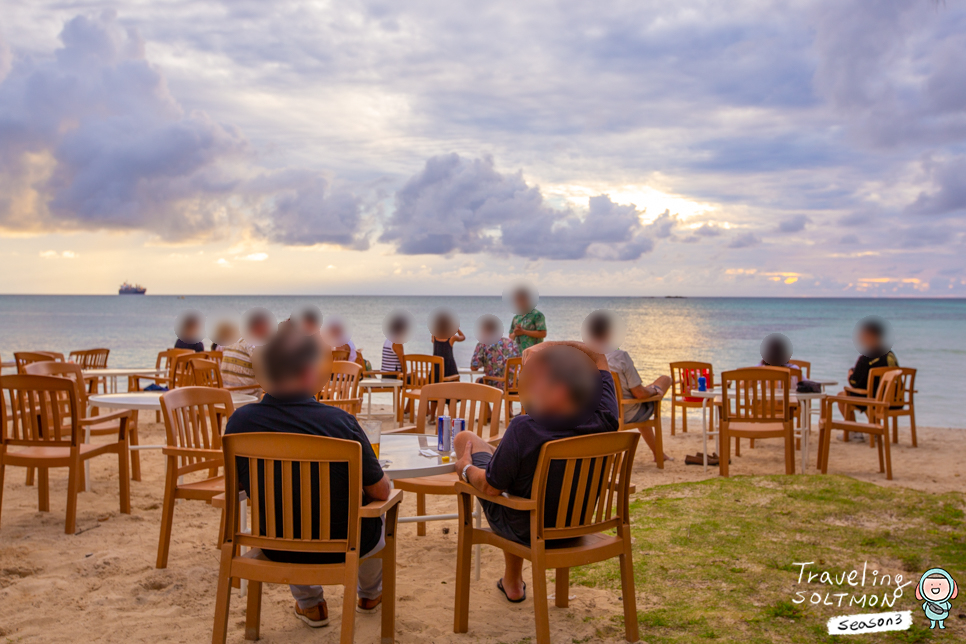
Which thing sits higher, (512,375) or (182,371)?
(182,371)

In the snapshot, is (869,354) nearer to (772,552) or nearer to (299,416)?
(772,552)

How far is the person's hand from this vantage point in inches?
115

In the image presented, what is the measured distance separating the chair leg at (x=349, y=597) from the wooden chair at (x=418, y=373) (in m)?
5.52

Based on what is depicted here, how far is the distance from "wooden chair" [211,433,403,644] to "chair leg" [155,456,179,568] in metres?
1.25

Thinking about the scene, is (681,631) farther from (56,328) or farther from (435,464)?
(56,328)

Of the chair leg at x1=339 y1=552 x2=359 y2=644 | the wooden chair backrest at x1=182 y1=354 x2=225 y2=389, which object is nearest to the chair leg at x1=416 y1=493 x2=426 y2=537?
the chair leg at x1=339 y1=552 x2=359 y2=644

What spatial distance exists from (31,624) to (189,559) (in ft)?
3.02

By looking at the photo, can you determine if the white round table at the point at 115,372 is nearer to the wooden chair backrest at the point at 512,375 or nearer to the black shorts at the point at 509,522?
the wooden chair backrest at the point at 512,375

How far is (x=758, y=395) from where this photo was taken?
6.11 meters

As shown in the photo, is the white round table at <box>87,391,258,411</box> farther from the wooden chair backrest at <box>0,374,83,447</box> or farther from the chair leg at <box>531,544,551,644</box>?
the chair leg at <box>531,544,551,644</box>

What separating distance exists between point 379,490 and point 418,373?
5.95m

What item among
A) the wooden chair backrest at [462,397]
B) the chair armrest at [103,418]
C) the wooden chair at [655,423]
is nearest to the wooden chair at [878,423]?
the wooden chair at [655,423]

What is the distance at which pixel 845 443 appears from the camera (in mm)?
8062

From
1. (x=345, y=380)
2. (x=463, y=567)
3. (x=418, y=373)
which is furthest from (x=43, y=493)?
(x=418, y=373)
